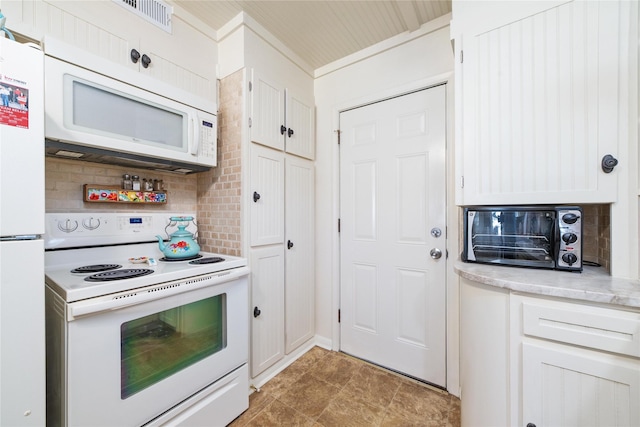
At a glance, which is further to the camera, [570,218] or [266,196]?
[266,196]

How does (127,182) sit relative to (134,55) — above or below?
below

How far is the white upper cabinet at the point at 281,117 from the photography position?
180cm

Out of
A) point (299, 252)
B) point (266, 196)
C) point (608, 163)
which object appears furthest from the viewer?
point (299, 252)

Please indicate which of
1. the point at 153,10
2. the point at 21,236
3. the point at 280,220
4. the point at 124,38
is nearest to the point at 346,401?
the point at 280,220

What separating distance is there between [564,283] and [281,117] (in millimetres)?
1915

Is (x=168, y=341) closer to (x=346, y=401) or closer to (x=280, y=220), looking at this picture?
(x=280, y=220)

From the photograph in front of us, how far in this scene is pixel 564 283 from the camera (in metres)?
0.94

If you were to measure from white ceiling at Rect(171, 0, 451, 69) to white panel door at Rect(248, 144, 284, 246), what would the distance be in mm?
896

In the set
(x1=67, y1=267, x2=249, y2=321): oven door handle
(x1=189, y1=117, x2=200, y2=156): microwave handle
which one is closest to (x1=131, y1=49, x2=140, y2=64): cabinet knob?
(x1=189, y1=117, x2=200, y2=156): microwave handle

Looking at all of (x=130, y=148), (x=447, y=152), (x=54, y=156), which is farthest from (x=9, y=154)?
Result: (x=447, y=152)

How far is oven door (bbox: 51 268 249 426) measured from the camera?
94 cm

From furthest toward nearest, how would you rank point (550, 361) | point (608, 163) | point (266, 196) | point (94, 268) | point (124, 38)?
1. point (266, 196)
2. point (124, 38)
3. point (94, 268)
4. point (608, 163)
5. point (550, 361)

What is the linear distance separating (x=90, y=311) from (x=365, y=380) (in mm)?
1741

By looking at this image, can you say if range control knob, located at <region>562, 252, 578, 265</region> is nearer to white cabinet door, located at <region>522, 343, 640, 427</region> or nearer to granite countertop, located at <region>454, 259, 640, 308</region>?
granite countertop, located at <region>454, 259, 640, 308</region>
